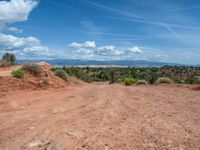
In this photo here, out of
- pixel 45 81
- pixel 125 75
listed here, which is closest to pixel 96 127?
pixel 45 81

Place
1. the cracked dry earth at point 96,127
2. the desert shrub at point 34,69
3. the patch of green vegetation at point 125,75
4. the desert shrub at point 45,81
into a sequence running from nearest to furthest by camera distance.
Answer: the cracked dry earth at point 96,127
the desert shrub at point 45,81
the desert shrub at point 34,69
the patch of green vegetation at point 125,75

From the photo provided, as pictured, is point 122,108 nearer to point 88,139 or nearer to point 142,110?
point 142,110

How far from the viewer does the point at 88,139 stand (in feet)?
23.1

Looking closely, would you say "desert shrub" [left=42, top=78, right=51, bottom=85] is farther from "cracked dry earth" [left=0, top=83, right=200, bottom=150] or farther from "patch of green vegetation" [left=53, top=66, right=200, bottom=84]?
"patch of green vegetation" [left=53, top=66, right=200, bottom=84]

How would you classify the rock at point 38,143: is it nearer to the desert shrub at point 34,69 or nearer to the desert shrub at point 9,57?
the desert shrub at point 34,69

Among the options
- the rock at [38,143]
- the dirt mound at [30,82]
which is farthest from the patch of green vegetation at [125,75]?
the rock at [38,143]

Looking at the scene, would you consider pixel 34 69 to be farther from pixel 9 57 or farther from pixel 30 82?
pixel 9 57

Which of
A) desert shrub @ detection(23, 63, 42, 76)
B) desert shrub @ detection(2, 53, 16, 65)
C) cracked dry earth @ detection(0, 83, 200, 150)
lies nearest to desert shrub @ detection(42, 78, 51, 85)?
desert shrub @ detection(23, 63, 42, 76)

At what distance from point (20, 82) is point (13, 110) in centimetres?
574

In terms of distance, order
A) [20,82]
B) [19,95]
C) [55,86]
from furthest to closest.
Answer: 1. [55,86]
2. [20,82]
3. [19,95]

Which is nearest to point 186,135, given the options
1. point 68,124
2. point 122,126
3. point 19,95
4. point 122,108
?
point 122,126

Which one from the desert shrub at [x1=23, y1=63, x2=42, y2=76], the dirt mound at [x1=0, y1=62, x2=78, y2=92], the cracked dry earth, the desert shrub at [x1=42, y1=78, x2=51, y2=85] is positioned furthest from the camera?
the desert shrub at [x1=23, y1=63, x2=42, y2=76]

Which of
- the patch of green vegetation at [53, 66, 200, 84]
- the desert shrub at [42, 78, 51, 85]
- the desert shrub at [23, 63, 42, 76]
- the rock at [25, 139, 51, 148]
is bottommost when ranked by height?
the patch of green vegetation at [53, 66, 200, 84]

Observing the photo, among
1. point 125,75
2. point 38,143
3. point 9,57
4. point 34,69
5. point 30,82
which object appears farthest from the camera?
point 125,75
